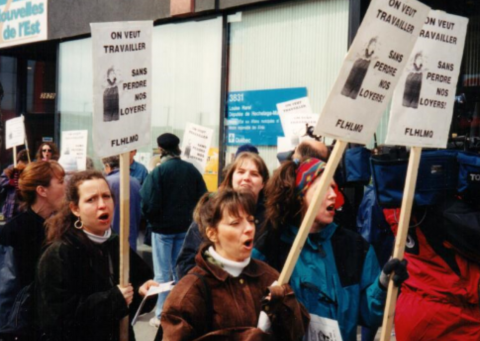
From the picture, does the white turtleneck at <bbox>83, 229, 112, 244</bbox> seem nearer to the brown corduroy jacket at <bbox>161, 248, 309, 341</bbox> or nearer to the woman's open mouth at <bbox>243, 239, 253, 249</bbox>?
the brown corduroy jacket at <bbox>161, 248, 309, 341</bbox>

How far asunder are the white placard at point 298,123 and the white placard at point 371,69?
11.5ft

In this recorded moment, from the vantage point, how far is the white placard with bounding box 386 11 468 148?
12.5 ft

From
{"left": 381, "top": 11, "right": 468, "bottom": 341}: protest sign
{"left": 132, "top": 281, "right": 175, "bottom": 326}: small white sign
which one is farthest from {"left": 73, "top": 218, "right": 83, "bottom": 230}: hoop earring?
{"left": 381, "top": 11, "right": 468, "bottom": 341}: protest sign

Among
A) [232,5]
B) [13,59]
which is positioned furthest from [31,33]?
[232,5]

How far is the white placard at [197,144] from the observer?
8.39 m

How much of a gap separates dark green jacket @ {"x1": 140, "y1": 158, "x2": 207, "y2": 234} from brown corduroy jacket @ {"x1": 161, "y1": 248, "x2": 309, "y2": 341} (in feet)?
14.3

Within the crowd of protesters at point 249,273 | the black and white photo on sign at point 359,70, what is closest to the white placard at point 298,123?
the crowd of protesters at point 249,273

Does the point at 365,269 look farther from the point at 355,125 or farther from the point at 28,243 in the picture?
the point at 28,243

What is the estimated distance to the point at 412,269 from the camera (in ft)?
13.5

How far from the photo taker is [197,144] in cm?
848

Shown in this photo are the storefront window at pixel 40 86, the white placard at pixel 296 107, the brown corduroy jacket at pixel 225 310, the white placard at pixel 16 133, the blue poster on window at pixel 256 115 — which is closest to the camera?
the brown corduroy jacket at pixel 225 310

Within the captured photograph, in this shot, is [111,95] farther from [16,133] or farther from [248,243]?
[16,133]

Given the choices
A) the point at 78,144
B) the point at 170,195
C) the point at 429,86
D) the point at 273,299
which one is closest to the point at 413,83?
the point at 429,86

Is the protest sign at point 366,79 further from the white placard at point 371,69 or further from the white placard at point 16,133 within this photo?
the white placard at point 16,133
